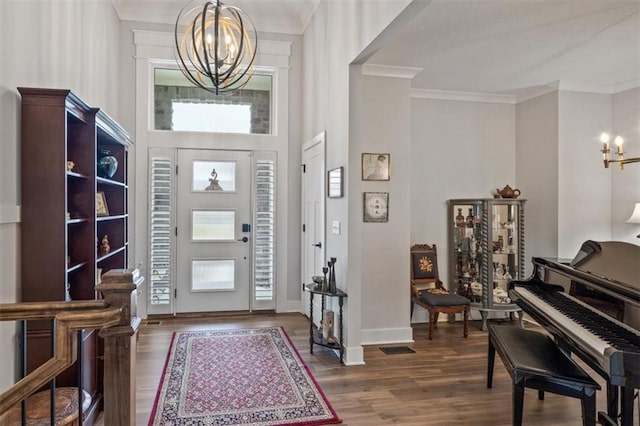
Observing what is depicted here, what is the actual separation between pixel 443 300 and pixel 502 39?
2733mm

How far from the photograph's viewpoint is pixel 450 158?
5.38 meters

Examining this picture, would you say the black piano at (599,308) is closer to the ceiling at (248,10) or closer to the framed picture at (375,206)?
the framed picture at (375,206)

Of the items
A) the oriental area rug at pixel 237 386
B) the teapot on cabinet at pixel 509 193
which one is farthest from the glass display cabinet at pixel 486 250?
the oriental area rug at pixel 237 386

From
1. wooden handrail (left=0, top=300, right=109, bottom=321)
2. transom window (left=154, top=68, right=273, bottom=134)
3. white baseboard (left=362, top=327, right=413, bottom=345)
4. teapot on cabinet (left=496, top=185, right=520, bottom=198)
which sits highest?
transom window (left=154, top=68, right=273, bottom=134)

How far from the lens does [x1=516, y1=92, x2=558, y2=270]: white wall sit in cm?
500

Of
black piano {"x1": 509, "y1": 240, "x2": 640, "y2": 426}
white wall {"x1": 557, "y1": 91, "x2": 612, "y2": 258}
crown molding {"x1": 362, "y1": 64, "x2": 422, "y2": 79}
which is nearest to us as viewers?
black piano {"x1": 509, "y1": 240, "x2": 640, "y2": 426}

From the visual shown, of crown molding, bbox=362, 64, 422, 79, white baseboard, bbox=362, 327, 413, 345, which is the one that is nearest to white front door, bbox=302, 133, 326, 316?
white baseboard, bbox=362, 327, 413, 345

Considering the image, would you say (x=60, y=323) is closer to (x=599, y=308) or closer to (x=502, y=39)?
(x=599, y=308)

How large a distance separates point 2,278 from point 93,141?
109cm

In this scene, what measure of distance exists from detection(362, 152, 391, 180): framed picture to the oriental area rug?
1988mm

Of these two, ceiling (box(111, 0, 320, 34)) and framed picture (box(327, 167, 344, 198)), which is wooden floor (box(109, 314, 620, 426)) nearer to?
framed picture (box(327, 167, 344, 198))

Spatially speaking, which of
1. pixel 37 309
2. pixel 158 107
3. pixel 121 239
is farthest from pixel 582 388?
pixel 158 107

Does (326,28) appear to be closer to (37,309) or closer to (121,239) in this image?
(121,239)

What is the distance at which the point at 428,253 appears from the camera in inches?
201
